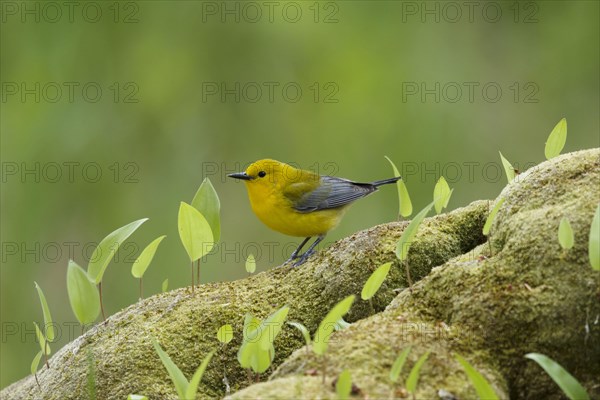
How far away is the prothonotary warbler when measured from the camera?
16.3 ft

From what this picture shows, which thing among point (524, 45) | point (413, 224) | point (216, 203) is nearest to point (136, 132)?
point (524, 45)

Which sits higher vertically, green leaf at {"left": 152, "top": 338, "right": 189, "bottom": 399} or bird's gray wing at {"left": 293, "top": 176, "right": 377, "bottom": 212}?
bird's gray wing at {"left": 293, "top": 176, "right": 377, "bottom": 212}

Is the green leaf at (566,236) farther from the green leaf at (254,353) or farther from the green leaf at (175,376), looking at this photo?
the green leaf at (175,376)

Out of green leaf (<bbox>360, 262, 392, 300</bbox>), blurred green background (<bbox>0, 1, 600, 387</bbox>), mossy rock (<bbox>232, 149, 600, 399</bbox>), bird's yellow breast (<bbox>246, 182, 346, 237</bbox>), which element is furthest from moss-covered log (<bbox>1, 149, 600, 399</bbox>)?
blurred green background (<bbox>0, 1, 600, 387</bbox>)

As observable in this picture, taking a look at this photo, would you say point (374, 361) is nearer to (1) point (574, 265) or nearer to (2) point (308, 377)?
(2) point (308, 377)

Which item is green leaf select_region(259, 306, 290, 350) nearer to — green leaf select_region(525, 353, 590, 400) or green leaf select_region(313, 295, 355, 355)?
green leaf select_region(313, 295, 355, 355)

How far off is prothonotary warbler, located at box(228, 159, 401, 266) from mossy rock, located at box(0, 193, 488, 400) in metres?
1.30

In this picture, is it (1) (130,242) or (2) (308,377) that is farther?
(1) (130,242)

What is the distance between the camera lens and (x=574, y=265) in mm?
2324

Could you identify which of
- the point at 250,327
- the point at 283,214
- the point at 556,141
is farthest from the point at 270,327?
the point at 283,214

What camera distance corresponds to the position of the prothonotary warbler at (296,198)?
196 inches

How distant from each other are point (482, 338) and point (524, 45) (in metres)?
6.86

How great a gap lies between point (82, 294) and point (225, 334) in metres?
0.55

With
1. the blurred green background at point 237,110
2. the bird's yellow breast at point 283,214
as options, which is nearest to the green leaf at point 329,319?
the bird's yellow breast at point 283,214
